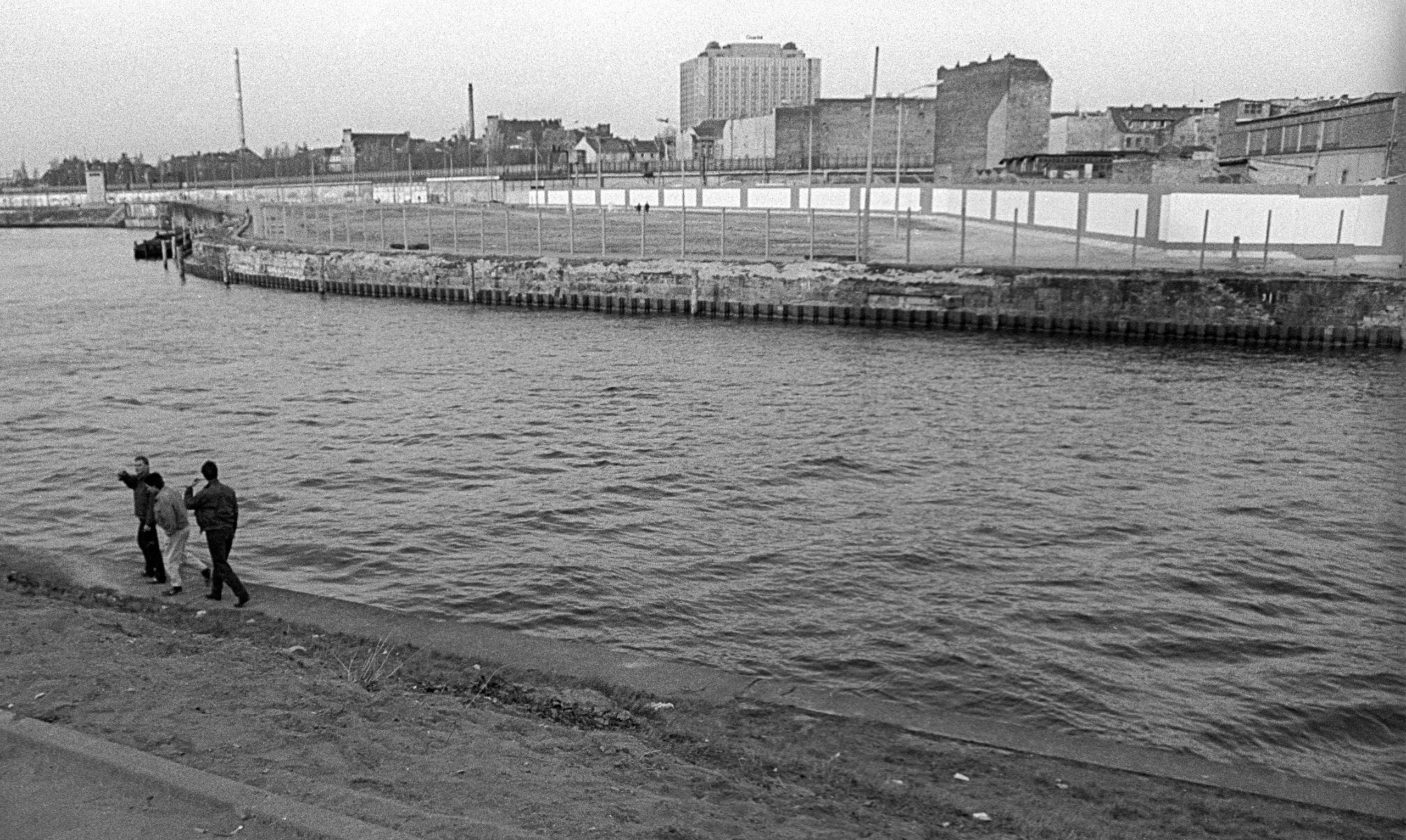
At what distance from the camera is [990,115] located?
325 ft

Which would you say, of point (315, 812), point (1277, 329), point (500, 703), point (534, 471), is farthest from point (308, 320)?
point (315, 812)

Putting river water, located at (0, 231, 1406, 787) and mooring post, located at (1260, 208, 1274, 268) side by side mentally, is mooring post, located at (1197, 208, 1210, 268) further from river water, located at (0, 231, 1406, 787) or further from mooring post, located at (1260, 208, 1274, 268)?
river water, located at (0, 231, 1406, 787)

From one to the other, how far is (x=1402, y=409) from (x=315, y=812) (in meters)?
25.3

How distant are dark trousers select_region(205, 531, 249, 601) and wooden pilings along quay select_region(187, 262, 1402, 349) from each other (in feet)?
95.4

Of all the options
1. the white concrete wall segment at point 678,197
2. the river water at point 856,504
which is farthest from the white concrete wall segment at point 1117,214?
the white concrete wall segment at point 678,197

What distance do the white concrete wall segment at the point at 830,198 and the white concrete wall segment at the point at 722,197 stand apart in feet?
22.6

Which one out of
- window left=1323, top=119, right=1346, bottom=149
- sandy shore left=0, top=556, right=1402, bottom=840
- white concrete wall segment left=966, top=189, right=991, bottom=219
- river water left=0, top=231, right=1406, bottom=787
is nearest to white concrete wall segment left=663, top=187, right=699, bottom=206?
white concrete wall segment left=966, top=189, right=991, bottom=219

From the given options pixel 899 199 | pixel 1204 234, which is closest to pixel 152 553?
pixel 1204 234

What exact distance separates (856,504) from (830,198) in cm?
6472

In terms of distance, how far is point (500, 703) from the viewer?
393 inches

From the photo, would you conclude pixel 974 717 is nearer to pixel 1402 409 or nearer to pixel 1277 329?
pixel 1402 409

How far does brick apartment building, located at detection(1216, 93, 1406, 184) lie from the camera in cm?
5159

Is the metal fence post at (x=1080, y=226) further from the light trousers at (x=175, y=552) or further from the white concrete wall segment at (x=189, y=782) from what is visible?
the white concrete wall segment at (x=189, y=782)

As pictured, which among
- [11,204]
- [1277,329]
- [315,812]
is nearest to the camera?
[315,812]
